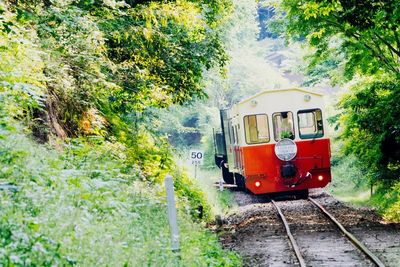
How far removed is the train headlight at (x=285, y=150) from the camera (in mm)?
17500

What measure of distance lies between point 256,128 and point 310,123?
5.29ft

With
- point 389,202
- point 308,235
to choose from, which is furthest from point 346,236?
point 389,202

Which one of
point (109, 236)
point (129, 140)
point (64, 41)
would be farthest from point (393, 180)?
point (109, 236)

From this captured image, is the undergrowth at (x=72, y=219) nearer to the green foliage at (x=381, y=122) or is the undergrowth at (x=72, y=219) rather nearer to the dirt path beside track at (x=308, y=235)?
the dirt path beside track at (x=308, y=235)

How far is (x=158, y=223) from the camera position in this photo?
7.91 metres

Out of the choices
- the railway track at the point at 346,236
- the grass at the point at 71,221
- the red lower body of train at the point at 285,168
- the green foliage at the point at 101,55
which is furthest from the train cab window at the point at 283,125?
the grass at the point at 71,221

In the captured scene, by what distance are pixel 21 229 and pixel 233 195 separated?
18361 mm

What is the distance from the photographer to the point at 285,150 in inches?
690

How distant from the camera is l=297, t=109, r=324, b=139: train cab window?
17.9 m

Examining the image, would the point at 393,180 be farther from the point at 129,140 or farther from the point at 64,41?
the point at 64,41

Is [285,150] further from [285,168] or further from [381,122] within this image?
[381,122]

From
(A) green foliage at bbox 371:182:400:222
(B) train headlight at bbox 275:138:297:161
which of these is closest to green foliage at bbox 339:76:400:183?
(A) green foliage at bbox 371:182:400:222

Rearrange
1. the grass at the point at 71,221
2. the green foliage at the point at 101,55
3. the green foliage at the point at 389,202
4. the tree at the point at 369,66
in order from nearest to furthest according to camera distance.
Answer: the grass at the point at 71,221, the green foliage at the point at 101,55, the tree at the point at 369,66, the green foliage at the point at 389,202

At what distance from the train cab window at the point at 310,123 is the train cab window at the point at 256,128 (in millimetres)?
1020
